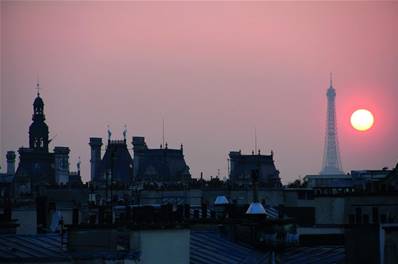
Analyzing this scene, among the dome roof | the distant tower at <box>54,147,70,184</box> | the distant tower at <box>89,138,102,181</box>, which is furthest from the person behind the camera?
the distant tower at <box>54,147,70,184</box>

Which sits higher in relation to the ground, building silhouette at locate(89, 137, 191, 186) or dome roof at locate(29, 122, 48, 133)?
dome roof at locate(29, 122, 48, 133)

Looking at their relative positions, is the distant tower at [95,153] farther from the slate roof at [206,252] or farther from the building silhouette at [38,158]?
the slate roof at [206,252]

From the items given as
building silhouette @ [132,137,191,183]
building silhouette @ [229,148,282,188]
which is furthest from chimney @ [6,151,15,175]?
building silhouette @ [229,148,282,188]

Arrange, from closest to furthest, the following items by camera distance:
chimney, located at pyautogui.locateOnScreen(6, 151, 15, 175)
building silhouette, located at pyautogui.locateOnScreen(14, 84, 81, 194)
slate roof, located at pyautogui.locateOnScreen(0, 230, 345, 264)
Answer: slate roof, located at pyautogui.locateOnScreen(0, 230, 345, 264) < building silhouette, located at pyautogui.locateOnScreen(14, 84, 81, 194) < chimney, located at pyautogui.locateOnScreen(6, 151, 15, 175)

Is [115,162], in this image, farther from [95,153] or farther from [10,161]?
[10,161]

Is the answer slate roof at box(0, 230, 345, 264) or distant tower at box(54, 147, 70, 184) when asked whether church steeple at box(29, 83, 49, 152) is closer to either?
distant tower at box(54, 147, 70, 184)

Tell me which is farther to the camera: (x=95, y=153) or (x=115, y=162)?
(x=95, y=153)

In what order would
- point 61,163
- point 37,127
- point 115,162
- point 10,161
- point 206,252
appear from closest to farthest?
1. point 206,252
2. point 115,162
3. point 37,127
4. point 61,163
5. point 10,161

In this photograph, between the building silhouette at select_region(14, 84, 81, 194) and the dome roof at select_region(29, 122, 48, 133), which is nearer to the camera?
the building silhouette at select_region(14, 84, 81, 194)

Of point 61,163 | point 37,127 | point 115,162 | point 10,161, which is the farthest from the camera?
point 10,161

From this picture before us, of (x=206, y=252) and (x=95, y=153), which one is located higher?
(x=95, y=153)

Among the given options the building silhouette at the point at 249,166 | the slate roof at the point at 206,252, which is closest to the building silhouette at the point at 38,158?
the building silhouette at the point at 249,166

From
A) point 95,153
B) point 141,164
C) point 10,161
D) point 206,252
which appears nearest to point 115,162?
point 141,164

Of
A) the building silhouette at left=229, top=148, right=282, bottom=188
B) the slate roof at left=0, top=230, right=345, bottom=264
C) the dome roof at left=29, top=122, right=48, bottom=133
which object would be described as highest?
the dome roof at left=29, top=122, right=48, bottom=133
